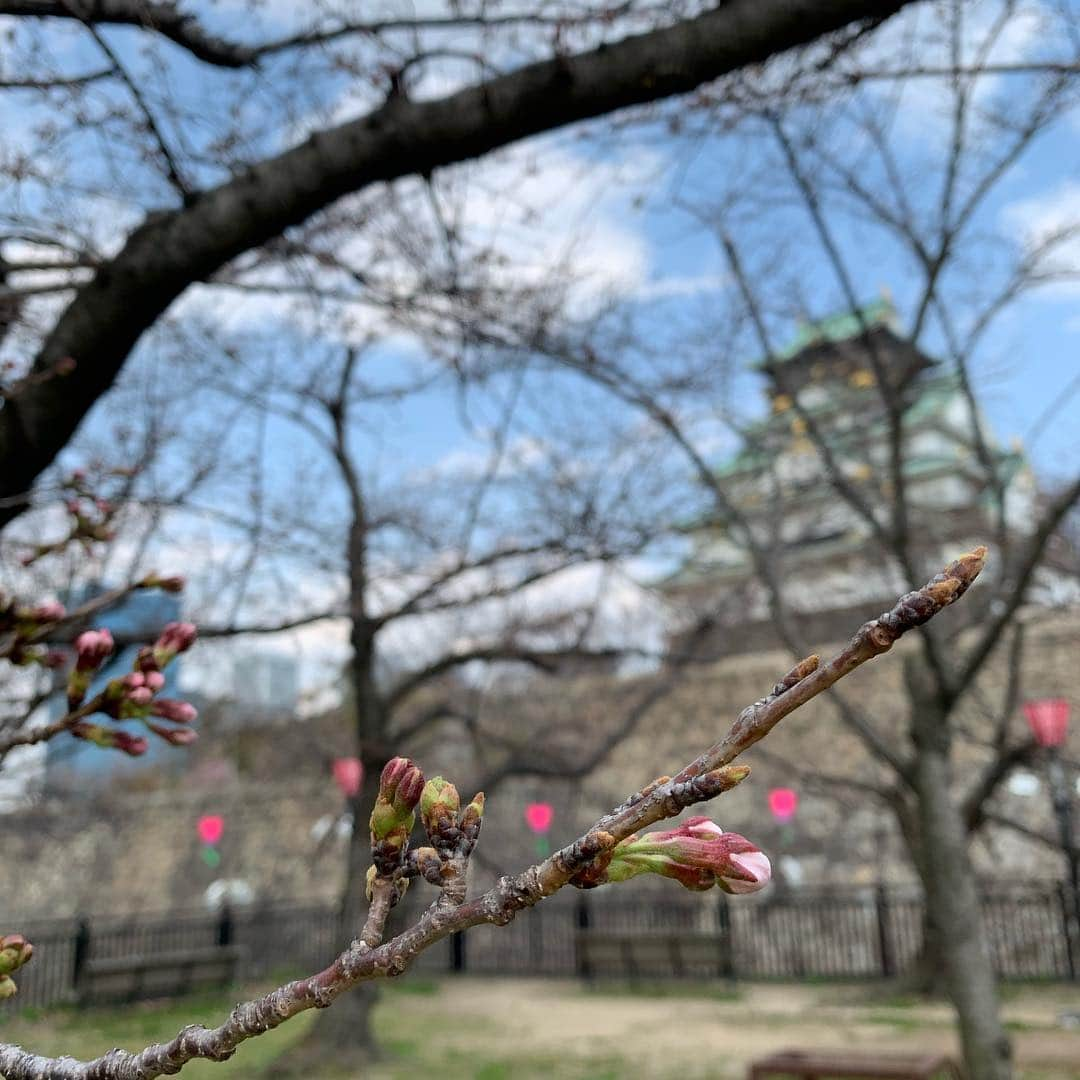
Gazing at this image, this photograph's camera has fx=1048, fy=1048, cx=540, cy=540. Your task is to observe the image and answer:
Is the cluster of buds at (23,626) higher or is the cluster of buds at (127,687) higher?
the cluster of buds at (23,626)

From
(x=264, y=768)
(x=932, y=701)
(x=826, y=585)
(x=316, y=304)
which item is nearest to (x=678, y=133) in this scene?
(x=316, y=304)

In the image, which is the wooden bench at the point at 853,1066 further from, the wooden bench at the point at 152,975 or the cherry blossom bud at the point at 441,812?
the wooden bench at the point at 152,975

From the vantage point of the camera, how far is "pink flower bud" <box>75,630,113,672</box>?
5.26 ft

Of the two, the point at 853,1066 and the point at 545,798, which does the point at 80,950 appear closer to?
the point at 545,798

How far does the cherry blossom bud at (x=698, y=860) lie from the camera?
78cm

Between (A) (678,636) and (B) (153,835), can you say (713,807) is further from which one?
(B) (153,835)

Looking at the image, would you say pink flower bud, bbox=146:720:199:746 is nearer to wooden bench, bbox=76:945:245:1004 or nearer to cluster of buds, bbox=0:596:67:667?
cluster of buds, bbox=0:596:67:667

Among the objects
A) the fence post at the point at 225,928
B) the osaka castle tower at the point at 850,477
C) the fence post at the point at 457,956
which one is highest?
the osaka castle tower at the point at 850,477

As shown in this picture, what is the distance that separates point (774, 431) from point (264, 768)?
11299mm

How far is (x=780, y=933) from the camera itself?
14398 millimetres

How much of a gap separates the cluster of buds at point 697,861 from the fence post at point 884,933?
13.2 meters

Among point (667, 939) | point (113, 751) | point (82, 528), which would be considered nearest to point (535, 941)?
point (667, 939)

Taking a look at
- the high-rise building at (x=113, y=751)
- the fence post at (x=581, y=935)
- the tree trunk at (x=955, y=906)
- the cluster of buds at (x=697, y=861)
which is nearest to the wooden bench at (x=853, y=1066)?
the tree trunk at (x=955, y=906)

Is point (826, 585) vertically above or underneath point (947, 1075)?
above
